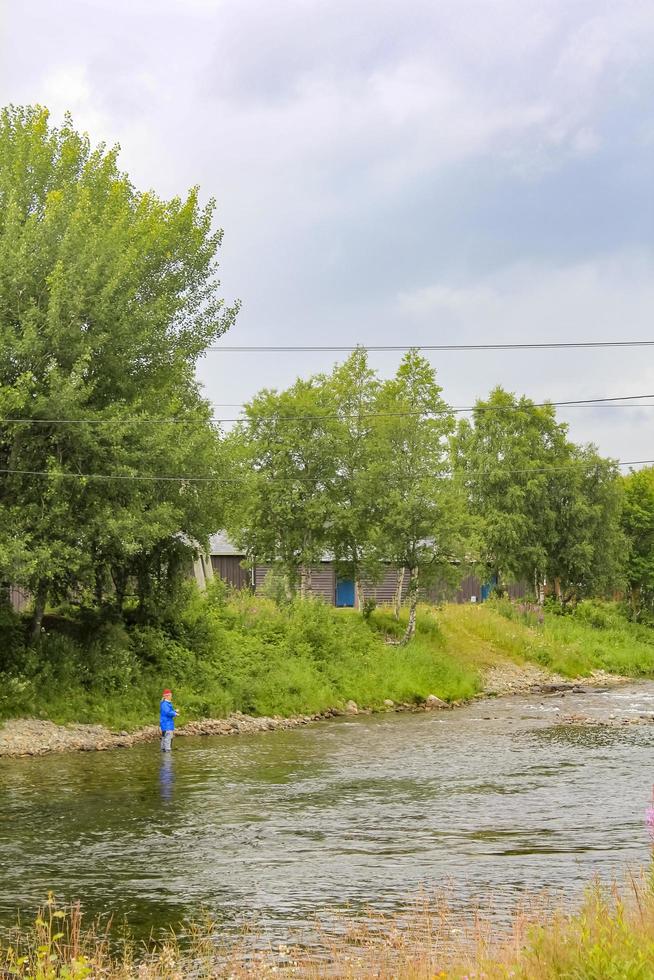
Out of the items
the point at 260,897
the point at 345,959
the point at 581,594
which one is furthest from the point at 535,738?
the point at 581,594

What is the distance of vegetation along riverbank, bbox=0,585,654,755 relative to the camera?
107 ft

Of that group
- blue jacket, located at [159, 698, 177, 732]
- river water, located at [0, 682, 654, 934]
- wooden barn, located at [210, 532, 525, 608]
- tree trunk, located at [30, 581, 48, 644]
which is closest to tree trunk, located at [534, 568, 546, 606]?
wooden barn, located at [210, 532, 525, 608]

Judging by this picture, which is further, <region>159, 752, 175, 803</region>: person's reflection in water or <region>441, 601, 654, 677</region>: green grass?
<region>441, 601, 654, 677</region>: green grass

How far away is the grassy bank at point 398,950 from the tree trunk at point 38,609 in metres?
20.1

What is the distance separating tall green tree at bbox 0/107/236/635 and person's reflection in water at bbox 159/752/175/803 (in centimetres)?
616

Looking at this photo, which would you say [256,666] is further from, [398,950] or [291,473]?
[398,950]

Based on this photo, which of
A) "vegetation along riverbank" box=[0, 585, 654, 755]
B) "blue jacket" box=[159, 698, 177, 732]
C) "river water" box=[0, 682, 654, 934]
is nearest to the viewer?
"river water" box=[0, 682, 654, 934]

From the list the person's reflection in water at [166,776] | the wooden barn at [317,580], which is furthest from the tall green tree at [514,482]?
the person's reflection in water at [166,776]

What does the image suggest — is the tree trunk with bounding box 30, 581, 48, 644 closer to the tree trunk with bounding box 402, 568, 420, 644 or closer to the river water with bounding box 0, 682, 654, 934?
the river water with bounding box 0, 682, 654, 934

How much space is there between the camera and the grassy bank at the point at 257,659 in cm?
3356

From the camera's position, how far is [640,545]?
254ft

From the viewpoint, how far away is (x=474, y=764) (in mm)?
28109

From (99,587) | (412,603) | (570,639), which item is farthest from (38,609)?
(570,639)

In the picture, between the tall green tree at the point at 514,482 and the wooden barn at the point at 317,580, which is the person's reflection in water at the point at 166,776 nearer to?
the wooden barn at the point at 317,580
